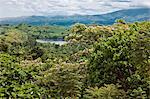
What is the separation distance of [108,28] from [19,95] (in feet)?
29.3

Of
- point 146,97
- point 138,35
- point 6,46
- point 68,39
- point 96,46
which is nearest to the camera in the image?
point 146,97

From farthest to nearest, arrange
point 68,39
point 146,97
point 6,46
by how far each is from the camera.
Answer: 1. point 6,46
2. point 68,39
3. point 146,97

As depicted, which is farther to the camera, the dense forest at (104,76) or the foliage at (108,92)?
the dense forest at (104,76)

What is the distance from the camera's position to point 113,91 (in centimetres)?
1290

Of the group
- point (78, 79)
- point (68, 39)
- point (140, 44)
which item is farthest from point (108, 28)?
point (140, 44)

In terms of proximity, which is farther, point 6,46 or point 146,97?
point 6,46

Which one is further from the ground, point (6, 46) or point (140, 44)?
point (140, 44)

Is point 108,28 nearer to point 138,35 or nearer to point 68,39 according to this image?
point 68,39

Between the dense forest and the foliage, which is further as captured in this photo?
the dense forest

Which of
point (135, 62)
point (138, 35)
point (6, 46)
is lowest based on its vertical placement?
point (6, 46)

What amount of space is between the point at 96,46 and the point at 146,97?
10.7ft

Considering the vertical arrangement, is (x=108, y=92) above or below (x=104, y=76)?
below

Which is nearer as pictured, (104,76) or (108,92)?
(108,92)

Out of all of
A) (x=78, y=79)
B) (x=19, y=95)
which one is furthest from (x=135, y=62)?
(x=19, y=95)
